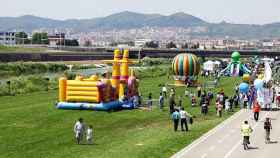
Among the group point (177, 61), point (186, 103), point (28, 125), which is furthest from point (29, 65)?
point (28, 125)

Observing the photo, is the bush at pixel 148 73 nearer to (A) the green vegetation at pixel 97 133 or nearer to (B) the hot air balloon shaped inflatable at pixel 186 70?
(B) the hot air balloon shaped inflatable at pixel 186 70

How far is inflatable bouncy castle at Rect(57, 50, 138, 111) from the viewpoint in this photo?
37688mm

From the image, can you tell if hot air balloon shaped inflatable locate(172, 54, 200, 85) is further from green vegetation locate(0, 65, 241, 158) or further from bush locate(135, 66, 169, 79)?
bush locate(135, 66, 169, 79)

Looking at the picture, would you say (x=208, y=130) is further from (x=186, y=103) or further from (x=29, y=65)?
(x=29, y=65)

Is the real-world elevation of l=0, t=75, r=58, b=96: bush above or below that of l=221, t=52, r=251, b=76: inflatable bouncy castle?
below

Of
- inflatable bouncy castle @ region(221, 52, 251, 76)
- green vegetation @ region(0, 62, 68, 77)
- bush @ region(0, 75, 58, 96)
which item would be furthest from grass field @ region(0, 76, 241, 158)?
green vegetation @ region(0, 62, 68, 77)

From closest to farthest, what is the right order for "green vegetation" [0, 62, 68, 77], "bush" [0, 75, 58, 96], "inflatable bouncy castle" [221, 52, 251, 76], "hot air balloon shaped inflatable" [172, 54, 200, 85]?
"bush" [0, 75, 58, 96] < "hot air balloon shaped inflatable" [172, 54, 200, 85] < "inflatable bouncy castle" [221, 52, 251, 76] < "green vegetation" [0, 62, 68, 77]

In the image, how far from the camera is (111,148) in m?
25.4

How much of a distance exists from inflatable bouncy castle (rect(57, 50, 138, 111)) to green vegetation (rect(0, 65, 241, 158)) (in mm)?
888

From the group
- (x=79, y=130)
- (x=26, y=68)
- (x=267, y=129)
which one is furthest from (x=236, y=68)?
(x=79, y=130)

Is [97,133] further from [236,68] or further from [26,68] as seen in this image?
[26,68]

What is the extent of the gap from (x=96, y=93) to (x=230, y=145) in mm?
13805

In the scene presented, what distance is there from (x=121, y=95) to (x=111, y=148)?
568 inches

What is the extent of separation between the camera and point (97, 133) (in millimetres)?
29734
